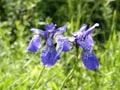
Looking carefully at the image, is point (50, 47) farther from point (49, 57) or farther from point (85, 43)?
point (85, 43)

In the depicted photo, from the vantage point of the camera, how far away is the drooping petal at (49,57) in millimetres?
2031

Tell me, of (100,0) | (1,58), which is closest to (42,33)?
(1,58)

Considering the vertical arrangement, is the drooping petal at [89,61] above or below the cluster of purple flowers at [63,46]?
below

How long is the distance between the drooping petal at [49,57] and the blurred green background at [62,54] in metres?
0.10

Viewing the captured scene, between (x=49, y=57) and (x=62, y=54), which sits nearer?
(x=49, y=57)

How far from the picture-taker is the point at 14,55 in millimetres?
3234

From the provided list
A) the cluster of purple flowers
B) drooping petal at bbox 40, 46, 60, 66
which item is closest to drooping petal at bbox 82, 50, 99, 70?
the cluster of purple flowers

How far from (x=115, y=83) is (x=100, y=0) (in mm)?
1506

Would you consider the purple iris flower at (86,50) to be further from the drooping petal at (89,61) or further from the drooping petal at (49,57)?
the drooping petal at (49,57)

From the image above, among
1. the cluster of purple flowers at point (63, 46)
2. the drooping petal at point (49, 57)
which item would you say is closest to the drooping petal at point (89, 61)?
the cluster of purple flowers at point (63, 46)

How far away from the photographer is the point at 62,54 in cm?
313

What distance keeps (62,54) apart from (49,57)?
3.59 ft

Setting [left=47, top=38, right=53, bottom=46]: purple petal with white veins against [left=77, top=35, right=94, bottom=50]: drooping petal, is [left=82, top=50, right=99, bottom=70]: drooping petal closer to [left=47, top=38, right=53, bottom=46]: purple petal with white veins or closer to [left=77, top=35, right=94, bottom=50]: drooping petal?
[left=77, top=35, right=94, bottom=50]: drooping petal

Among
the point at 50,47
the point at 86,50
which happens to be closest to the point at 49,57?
the point at 50,47
